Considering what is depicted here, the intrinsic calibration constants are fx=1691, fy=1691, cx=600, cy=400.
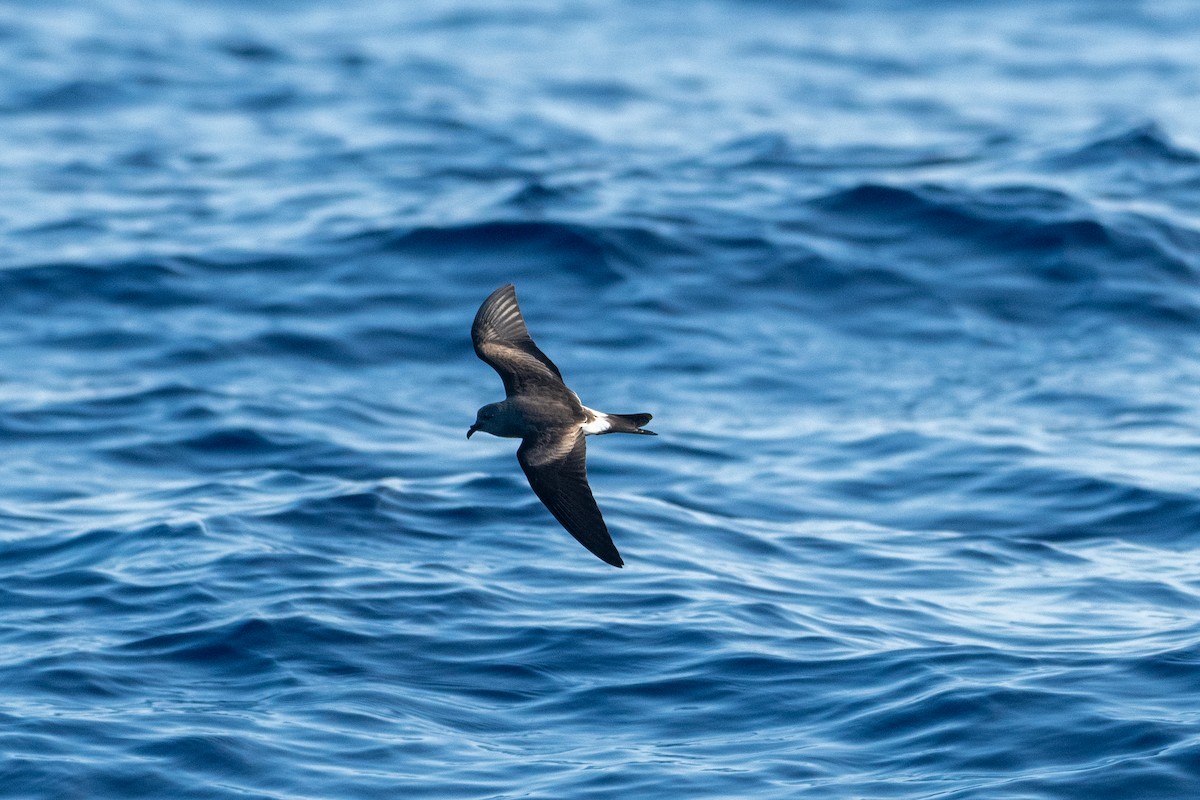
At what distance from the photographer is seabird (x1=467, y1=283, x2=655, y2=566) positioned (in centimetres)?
619

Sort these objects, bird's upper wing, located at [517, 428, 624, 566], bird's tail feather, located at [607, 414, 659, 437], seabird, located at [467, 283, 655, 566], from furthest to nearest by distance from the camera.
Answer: bird's tail feather, located at [607, 414, 659, 437], seabird, located at [467, 283, 655, 566], bird's upper wing, located at [517, 428, 624, 566]

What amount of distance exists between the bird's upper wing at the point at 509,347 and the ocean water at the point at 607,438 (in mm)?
1278

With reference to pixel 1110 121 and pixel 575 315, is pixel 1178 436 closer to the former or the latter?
pixel 575 315

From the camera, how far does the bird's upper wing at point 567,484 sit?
6.08 meters

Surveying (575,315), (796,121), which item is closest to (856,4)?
(796,121)

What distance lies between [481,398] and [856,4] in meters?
14.5

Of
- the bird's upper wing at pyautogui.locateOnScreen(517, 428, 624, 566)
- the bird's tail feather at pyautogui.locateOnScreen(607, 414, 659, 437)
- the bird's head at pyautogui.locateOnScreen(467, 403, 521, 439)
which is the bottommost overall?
the bird's upper wing at pyautogui.locateOnScreen(517, 428, 624, 566)

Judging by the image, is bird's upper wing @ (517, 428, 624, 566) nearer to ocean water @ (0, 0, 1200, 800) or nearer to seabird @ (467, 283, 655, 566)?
seabird @ (467, 283, 655, 566)

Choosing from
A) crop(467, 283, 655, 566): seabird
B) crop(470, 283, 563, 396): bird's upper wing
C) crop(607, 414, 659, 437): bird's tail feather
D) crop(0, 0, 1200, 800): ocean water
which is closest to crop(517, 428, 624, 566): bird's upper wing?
crop(467, 283, 655, 566): seabird

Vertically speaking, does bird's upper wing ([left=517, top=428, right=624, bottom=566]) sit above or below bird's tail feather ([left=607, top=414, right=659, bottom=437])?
below

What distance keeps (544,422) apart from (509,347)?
2.34 ft

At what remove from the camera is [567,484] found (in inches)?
248

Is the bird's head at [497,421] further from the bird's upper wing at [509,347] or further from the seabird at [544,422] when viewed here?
the bird's upper wing at [509,347]

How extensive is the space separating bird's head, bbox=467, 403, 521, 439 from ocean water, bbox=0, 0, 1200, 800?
45.9 inches
